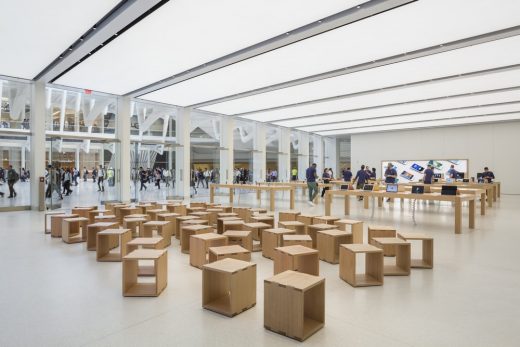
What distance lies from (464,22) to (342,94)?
644 centimetres

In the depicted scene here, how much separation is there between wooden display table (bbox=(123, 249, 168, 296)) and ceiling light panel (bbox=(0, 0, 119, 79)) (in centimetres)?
477

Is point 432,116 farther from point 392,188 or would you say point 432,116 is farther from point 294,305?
point 294,305

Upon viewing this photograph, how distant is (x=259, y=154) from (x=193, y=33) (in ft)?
43.9

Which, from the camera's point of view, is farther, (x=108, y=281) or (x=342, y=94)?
(x=342, y=94)

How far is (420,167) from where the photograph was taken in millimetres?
22781

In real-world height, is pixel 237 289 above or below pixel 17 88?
below

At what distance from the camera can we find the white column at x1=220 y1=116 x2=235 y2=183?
18.0 meters

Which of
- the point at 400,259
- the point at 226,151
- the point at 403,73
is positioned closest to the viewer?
the point at 400,259

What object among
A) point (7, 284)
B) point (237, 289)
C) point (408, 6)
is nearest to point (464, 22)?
point (408, 6)

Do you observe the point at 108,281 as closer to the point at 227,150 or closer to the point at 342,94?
the point at 342,94

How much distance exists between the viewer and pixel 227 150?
18.0 m

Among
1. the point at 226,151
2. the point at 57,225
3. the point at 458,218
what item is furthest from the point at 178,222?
the point at 226,151

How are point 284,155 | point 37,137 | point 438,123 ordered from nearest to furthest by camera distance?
point 37,137 → point 438,123 → point 284,155

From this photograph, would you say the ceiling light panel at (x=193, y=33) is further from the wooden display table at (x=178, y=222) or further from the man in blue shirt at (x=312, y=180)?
the man in blue shirt at (x=312, y=180)
